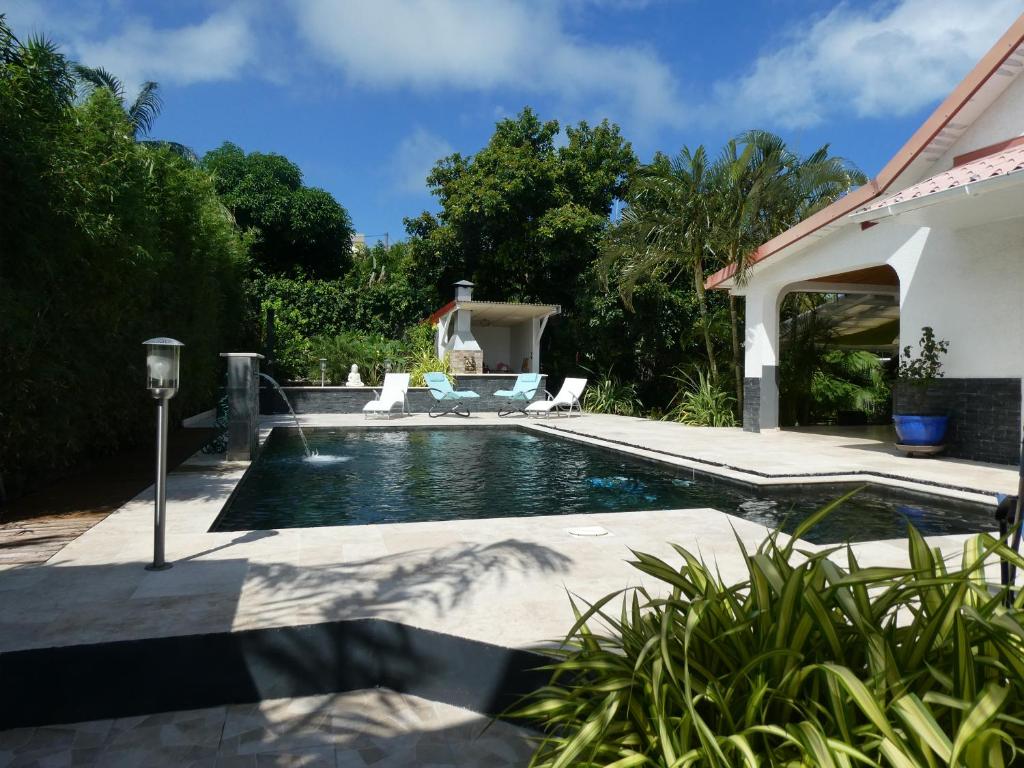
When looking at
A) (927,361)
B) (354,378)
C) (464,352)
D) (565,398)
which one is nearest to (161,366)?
(927,361)

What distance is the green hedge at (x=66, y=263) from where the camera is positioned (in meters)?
4.80

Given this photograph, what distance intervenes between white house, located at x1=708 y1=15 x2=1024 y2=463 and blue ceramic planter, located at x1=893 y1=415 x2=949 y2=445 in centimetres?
23

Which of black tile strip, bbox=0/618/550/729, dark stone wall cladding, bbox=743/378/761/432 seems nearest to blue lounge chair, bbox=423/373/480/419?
dark stone wall cladding, bbox=743/378/761/432

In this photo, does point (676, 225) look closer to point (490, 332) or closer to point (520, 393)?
point (520, 393)

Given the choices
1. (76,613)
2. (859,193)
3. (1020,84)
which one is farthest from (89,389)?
(1020,84)

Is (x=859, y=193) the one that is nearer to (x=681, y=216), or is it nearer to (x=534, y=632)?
(x=681, y=216)

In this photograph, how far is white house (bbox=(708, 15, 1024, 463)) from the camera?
25.5 ft

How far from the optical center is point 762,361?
12398 mm

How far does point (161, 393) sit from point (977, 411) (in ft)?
29.8

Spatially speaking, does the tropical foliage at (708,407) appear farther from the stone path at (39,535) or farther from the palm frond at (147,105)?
the palm frond at (147,105)

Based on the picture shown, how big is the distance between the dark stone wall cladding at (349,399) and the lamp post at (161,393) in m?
12.7

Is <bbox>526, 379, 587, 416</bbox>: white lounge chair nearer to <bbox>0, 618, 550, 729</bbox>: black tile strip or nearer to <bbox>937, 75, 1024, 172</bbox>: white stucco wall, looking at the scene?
<bbox>937, 75, 1024, 172</bbox>: white stucco wall

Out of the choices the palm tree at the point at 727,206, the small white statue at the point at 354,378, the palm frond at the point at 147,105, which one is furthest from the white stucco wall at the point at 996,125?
the palm frond at the point at 147,105

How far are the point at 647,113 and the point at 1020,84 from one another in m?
24.9
